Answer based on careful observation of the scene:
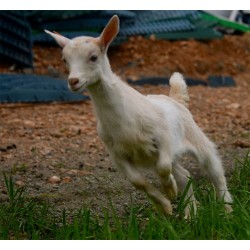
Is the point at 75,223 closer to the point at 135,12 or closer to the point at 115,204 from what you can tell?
the point at 115,204

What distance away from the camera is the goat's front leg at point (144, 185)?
13.3 ft

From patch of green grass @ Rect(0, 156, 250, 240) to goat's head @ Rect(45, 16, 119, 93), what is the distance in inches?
28.6

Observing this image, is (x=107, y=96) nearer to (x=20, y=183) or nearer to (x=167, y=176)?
(x=167, y=176)

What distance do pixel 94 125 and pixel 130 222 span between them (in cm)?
307

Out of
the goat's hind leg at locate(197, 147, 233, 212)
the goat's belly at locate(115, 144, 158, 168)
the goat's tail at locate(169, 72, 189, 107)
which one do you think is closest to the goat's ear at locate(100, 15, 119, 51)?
the goat's belly at locate(115, 144, 158, 168)

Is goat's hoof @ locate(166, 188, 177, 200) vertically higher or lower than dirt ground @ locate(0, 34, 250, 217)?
lower

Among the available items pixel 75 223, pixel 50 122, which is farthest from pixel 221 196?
pixel 50 122

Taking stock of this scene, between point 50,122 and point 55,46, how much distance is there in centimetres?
166

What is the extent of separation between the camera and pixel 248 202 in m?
4.45

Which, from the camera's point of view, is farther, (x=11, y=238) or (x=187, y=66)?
(x=187, y=66)

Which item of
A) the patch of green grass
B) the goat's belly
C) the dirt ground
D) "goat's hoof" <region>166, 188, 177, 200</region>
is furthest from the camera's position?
the dirt ground

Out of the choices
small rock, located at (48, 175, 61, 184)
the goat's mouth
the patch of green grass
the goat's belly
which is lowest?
the patch of green grass

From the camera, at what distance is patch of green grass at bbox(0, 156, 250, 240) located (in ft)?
12.6

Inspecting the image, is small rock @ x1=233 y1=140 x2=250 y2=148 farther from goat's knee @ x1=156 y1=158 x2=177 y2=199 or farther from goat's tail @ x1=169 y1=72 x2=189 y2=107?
goat's knee @ x1=156 y1=158 x2=177 y2=199
